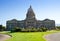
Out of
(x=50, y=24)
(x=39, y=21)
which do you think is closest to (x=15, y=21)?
(x=39, y=21)

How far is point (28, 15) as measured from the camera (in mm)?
104938

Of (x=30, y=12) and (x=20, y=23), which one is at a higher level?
(x=30, y=12)

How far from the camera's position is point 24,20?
346ft

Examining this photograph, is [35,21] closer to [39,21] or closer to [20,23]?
[39,21]

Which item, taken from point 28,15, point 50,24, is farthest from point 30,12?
point 50,24

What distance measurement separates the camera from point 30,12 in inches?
4080

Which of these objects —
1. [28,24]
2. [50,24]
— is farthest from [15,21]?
[50,24]

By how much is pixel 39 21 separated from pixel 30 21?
6380 millimetres

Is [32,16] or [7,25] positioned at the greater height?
[32,16]

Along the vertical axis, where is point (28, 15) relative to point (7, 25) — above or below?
above

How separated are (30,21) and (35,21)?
3.57 metres

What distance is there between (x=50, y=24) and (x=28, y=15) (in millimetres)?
16676

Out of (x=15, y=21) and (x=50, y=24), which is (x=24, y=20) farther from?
(x=50, y=24)

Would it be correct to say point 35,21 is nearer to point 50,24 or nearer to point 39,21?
point 39,21
